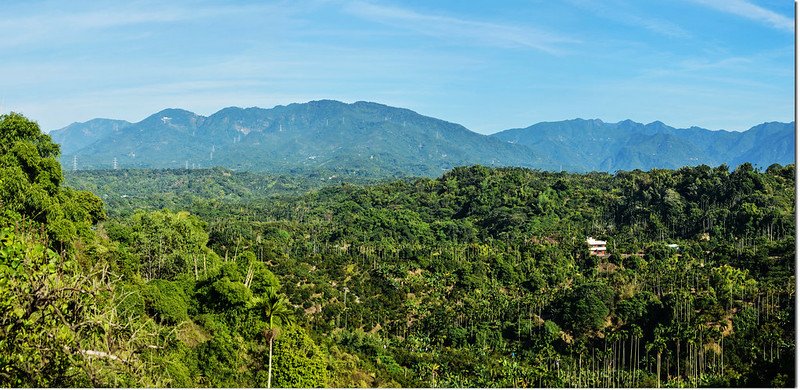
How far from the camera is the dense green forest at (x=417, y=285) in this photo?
6.99 m

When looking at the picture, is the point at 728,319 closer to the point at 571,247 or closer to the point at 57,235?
the point at 571,247

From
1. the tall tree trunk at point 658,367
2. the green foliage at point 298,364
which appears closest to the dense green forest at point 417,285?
the green foliage at point 298,364

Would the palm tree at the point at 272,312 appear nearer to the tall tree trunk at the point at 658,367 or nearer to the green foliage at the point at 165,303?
the green foliage at the point at 165,303

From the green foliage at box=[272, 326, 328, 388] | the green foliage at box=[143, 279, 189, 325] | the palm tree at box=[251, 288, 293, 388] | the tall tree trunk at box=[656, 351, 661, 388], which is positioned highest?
the green foliage at box=[143, 279, 189, 325]

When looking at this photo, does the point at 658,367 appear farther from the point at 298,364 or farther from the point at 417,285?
the point at 298,364

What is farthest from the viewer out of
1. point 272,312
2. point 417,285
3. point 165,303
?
point 417,285

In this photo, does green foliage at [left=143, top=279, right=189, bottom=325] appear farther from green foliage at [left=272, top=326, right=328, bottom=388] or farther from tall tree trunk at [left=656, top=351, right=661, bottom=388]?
tall tree trunk at [left=656, top=351, right=661, bottom=388]

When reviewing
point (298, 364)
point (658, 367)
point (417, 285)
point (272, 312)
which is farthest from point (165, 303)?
point (417, 285)

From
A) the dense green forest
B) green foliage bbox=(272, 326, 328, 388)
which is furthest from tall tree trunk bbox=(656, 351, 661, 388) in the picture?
green foliage bbox=(272, 326, 328, 388)

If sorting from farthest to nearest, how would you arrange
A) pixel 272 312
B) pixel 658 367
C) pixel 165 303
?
pixel 658 367, pixel 272 312, pixel 165 303

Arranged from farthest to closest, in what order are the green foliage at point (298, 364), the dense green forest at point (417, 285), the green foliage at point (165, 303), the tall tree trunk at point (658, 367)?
the tall tree trunk at point (658, 367) < the green foliage at point (298, 364) < the green foliage at point (165, 303) < the dense green forest at point (417, 285)

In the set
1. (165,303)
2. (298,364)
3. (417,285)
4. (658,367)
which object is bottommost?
(658,367)

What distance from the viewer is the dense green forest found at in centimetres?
699

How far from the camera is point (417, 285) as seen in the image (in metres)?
46.7
